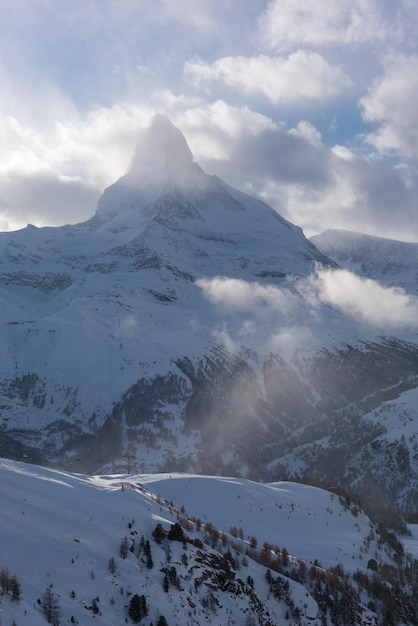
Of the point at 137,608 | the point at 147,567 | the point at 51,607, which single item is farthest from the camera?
the point at 147,567

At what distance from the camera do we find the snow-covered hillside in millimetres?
28766

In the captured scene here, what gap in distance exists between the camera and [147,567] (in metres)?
33.8

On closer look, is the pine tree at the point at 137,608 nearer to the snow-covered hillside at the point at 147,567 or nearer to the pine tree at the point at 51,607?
the snow-covered hillside at the point at 147,567

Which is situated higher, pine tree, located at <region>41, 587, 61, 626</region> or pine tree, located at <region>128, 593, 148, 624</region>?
pine tree, located at <region>41, 587, 61, 626</region>

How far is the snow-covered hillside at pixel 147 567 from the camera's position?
28766mm

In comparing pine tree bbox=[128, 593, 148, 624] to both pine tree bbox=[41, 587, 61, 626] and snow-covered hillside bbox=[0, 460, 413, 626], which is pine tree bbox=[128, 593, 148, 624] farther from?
pine tree bbox=[41, 587, 61, 626]

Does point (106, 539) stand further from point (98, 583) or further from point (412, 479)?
point (412, 479)

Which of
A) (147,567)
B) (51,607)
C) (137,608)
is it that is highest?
(51,607)

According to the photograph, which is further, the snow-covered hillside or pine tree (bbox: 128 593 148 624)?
pine tree (bbox: 128 593 148 624)

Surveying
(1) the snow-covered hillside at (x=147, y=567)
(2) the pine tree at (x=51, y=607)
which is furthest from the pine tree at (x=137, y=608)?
(2) the pine tree at (x=51, y=607)

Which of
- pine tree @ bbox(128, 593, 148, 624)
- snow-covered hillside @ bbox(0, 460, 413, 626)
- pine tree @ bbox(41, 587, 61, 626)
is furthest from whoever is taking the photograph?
pine tree @ bbox(128, 593, 148, 624)

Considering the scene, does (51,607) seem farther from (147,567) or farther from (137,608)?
(147,567)

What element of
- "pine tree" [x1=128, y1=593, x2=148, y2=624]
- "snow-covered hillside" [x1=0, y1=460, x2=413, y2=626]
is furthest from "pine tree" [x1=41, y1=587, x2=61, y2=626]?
"pine tree" [x1=128, y1=593, x2=148, y2=624]

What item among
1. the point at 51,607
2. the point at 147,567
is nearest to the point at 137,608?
the point at 147,567
